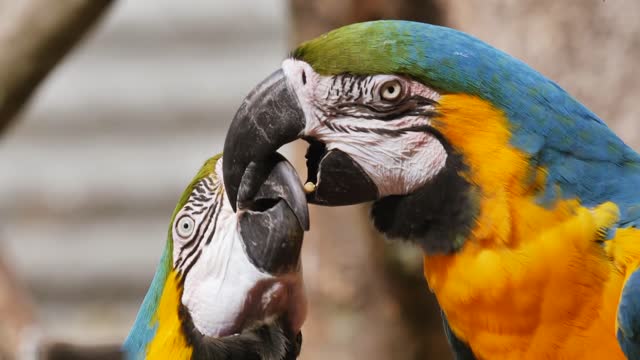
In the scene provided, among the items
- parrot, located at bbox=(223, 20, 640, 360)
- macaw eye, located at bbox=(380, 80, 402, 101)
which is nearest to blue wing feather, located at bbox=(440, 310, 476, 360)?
parrot, located at bbox=(223, 20, 640, 360)

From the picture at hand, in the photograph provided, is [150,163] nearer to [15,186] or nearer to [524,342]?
[15,186]

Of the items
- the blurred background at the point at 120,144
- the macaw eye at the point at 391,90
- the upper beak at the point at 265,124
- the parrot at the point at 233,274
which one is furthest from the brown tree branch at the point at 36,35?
the blurred background at the point at 120,144

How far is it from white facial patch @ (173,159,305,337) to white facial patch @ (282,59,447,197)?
303mm

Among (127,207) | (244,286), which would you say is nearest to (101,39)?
(127,207)

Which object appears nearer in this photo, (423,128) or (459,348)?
(423,128)

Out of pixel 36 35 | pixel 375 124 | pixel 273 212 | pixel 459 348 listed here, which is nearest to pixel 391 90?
pixel 375 124

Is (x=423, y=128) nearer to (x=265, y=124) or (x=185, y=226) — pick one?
(x=265, y=124)

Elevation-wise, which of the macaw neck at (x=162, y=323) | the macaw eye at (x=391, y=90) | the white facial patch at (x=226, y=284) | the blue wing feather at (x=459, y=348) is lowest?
the blue wing feather at (x=459, y=348)

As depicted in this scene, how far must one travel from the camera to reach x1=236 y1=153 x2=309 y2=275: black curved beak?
2307 millimetres

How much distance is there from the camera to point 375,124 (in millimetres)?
2271

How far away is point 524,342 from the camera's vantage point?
89.4 inches

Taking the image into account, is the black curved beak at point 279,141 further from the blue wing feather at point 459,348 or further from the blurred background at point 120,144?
the blurred background at point 120,144

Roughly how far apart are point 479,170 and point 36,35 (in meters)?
1.48

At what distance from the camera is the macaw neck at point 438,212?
2225mm
